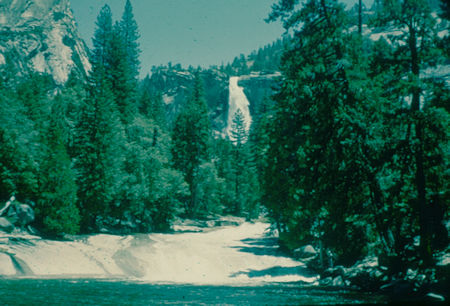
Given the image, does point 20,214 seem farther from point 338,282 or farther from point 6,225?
point 338,282

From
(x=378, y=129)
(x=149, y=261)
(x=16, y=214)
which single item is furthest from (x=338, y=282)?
(x=16, y=214)

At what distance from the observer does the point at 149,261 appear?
27312mm

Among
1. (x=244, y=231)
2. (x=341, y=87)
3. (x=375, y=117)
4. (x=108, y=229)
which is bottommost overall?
(x=244, y=231)

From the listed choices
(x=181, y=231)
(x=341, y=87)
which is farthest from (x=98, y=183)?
(x=341, y=87)

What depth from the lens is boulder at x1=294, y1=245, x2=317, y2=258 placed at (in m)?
29.7

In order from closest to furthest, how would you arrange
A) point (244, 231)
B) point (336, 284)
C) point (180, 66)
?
point (336, 284) → point (244, 231) → point (180, 66)

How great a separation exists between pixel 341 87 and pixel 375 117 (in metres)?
1.61

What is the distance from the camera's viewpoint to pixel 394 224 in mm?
14422

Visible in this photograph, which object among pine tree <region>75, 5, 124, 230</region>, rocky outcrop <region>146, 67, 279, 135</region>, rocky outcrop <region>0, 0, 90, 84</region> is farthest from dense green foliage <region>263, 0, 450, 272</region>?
rocky outcrop <region>146, 67, 279, 135</region>

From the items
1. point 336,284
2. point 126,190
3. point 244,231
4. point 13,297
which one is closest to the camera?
point 13,297

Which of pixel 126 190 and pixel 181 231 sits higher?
pixel 126 190

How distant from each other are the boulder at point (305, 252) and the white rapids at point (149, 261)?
1.02 m

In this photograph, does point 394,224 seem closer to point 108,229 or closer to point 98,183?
point 98,183

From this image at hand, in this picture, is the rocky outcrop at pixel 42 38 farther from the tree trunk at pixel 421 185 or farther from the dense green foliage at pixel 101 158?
the tree trunk at pixel 421 185
